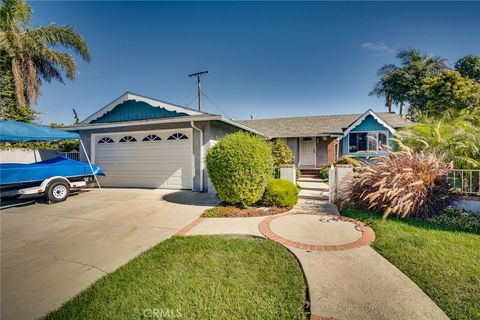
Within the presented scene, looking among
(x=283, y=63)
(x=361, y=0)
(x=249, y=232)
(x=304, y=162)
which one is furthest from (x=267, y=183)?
(x=304, y=162)

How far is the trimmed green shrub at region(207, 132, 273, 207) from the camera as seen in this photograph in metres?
6.19

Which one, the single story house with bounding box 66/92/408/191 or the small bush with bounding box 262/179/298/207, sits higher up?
the single story house with bounding box 66/92/408/191

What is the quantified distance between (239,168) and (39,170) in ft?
23.0

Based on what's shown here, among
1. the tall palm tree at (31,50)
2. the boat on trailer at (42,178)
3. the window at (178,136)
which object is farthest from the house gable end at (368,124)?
the tall palm tree at (31,50)

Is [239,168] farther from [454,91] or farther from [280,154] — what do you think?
[454,91]

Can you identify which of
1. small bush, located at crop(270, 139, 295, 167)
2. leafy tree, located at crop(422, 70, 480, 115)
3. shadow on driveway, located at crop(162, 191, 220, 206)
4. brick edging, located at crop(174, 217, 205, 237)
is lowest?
brick edging, located at crop(174, 217, 205, 237)

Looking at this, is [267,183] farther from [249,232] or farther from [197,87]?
[197,87]

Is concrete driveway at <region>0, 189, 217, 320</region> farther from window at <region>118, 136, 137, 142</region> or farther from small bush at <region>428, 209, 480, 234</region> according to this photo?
small bush at <region>428, 209, 480, 234</region>

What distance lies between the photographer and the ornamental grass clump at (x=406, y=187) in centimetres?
544

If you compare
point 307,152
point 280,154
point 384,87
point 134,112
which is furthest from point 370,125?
point 134,112

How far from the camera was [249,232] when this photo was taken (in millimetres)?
4754

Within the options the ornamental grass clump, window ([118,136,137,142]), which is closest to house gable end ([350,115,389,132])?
the ornamental grass clump

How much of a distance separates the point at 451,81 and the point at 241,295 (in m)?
21.8

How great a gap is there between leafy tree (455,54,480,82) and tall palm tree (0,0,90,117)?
1402 inches
